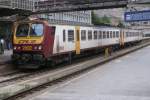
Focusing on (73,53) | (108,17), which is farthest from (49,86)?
(108,17)

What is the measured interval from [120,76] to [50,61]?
5840mm

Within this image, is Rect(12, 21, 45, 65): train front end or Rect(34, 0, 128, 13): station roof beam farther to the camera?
Rect(34, 0, 128, 13): station roof beam

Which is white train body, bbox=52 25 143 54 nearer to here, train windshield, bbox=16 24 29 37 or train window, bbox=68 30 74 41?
train window, bbox=68 30 74 41

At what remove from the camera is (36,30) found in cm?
2519

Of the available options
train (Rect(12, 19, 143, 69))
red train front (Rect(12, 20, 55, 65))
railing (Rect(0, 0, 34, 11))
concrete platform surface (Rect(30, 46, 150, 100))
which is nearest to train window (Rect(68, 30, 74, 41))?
train (Rect(12, 19, 143, 69))

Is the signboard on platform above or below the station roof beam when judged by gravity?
below

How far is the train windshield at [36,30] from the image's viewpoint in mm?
24953

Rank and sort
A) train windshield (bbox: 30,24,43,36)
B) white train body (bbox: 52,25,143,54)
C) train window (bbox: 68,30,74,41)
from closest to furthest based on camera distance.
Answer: train windshield (bbox: 30,24,43,36) < white train body (bbox: 52,25,143,54) < train window (bbox: 68,30,74,41)

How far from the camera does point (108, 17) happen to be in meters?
126

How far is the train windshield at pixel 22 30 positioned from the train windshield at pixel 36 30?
1.19ft

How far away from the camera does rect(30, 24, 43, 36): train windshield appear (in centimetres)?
2495

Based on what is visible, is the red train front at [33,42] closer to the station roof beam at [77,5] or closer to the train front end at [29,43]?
the train front end at [29,43]

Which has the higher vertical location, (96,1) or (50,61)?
(96,1)

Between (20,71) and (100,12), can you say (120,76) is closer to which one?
(20,71)
